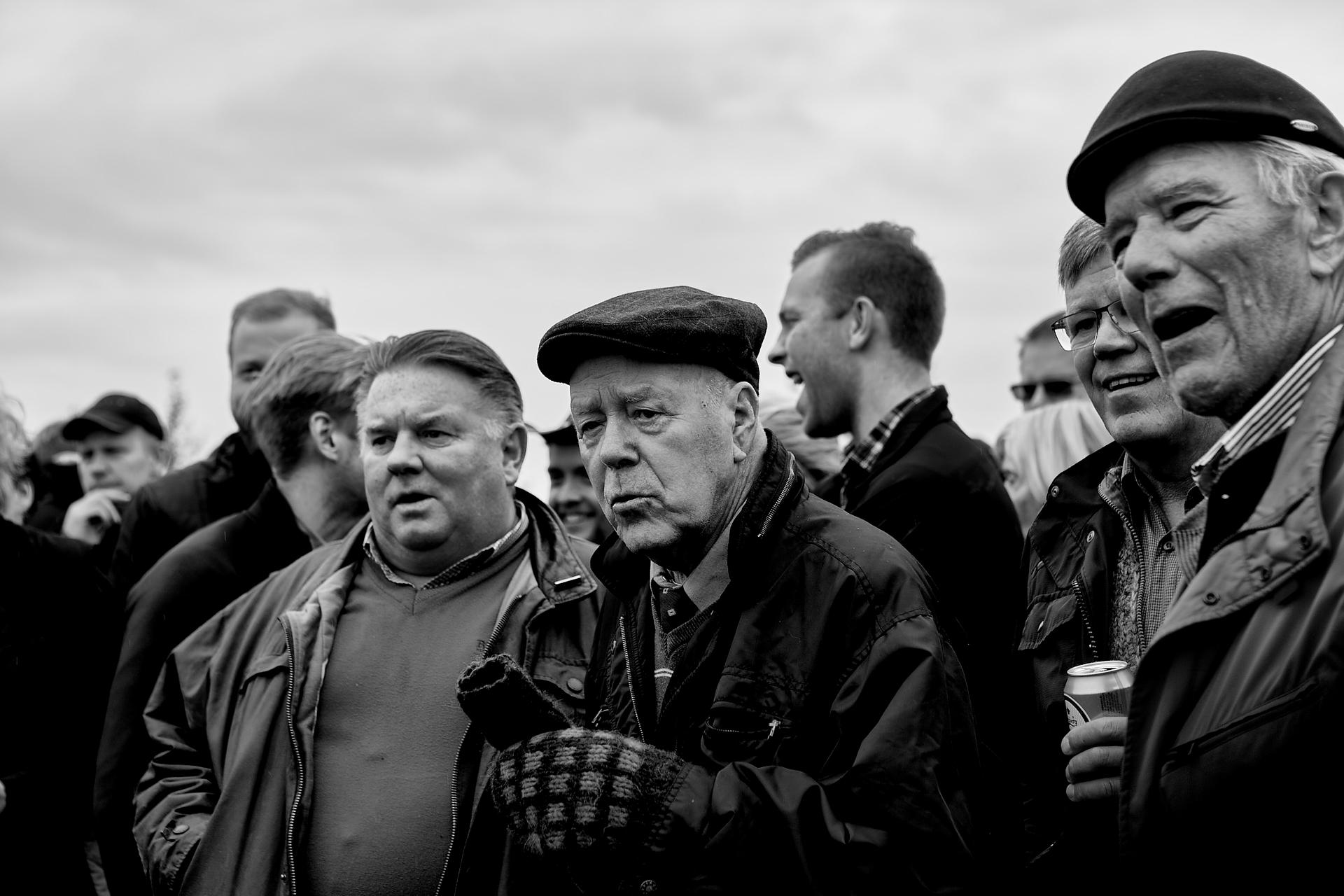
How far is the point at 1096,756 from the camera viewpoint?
8.21ft

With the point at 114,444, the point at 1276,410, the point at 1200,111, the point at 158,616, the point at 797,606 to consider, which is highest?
the point at 1200,111

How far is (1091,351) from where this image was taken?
129 inches

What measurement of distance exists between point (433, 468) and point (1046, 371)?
13.7ft

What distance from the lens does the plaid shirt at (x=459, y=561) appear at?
13.5 feet

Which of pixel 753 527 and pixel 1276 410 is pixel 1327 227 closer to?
pixel 1276 410

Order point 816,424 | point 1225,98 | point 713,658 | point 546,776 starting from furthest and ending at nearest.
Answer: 1. point 816,424
2. point 713,658
3. point 546,776
4. point 1225,98

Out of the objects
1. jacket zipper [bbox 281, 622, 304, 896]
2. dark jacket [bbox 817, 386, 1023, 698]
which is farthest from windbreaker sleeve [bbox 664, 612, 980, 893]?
jacket zipper [bbox 281, 622, 304, 896]

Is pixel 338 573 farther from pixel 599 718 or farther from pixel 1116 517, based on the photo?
pixel 1116 517

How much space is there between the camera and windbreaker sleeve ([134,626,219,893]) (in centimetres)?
380

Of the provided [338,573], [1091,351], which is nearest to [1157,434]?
[1091,351]

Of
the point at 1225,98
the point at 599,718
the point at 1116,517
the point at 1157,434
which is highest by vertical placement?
the point at 1225,98

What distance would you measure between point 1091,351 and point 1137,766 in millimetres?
1390

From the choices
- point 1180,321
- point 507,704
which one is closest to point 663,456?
point 507,704

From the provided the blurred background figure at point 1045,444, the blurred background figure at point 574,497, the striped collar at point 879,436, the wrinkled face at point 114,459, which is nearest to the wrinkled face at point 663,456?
the striped collar at point 879,436
